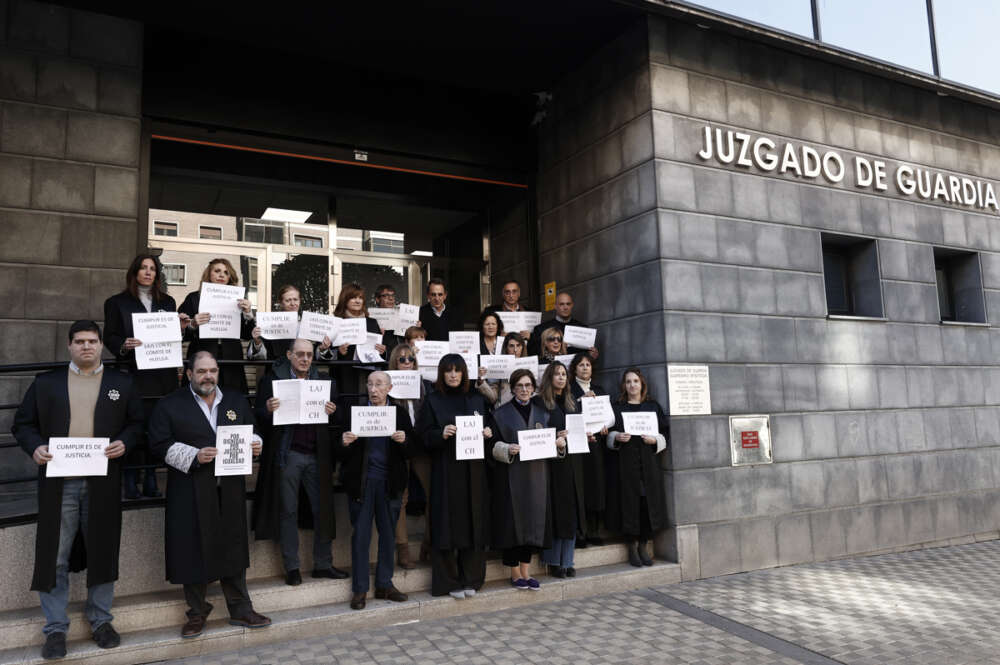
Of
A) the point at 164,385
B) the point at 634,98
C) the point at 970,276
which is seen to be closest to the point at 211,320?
the point at 164,385

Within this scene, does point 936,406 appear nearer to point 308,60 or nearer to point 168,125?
point 308,60

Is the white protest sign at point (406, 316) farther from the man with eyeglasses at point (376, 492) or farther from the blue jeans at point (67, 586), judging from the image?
the blue jeans at point (67, 586)

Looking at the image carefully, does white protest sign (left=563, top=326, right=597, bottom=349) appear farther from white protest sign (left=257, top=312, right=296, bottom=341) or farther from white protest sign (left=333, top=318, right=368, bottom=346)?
white protest sign (left=257, top=312, right=296, bottom=341)

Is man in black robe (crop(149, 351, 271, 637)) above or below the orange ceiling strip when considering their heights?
below

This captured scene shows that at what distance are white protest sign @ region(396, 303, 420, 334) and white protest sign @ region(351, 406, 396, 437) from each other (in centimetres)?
177

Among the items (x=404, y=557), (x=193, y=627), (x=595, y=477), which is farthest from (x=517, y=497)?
(x=193, y=627)

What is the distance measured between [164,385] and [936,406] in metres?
8.91

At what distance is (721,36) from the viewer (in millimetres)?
7797

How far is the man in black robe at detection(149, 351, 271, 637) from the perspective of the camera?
4.74 metres

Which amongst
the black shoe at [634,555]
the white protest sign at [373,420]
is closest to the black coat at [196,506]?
the white protest sign at [373,420]

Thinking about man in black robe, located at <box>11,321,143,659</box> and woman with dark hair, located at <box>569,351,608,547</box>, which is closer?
man in black robe, located at <box>11,321,143,659</box>

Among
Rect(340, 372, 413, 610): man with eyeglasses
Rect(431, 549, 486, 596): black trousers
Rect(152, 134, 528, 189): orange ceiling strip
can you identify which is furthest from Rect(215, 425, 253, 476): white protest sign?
Rect(152, 134, 528, 189): orange ceiling strip

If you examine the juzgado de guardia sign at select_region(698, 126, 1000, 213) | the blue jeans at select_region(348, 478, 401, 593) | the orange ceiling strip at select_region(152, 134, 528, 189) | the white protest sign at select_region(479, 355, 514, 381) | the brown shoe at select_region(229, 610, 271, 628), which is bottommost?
the brown shoe at select_region(229, 610, 271, 628)

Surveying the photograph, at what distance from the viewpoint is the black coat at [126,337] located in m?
5.46
